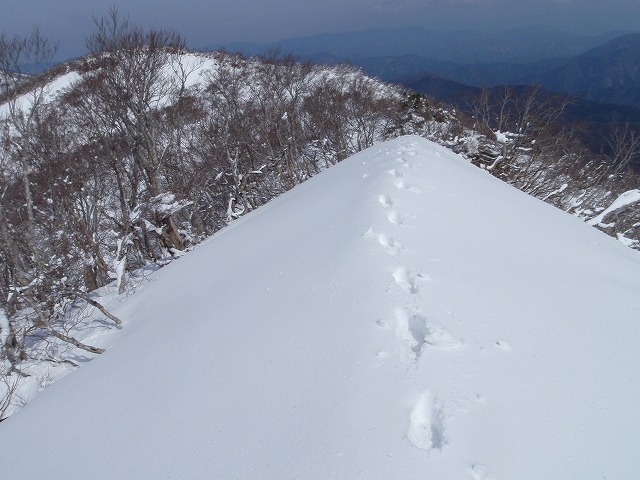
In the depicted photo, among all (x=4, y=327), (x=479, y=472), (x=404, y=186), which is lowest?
(x=4, y=327)

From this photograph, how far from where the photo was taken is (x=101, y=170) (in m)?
15.7

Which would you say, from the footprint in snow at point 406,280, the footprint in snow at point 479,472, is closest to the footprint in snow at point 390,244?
the footprint in snow at point 406,280

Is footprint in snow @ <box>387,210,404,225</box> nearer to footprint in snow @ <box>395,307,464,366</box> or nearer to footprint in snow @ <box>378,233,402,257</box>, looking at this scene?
footprint in snow @ <box>378,233,402,257</box>

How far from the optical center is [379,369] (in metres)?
2.34

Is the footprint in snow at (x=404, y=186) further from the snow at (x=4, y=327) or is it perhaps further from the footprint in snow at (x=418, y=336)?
the snow at (x=4, y=327)

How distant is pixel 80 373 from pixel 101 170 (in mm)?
13408

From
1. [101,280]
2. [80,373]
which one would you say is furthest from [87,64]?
[80,373]

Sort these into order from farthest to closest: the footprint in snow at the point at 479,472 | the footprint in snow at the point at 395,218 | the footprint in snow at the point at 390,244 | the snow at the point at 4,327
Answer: the snow at the point at 4,327 → the footprint in snow at the point at 395,218 → the footprint in snow at the point at 390,244 → the footprint in snow at the point at 479,472

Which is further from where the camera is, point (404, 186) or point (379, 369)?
point (404, 186)

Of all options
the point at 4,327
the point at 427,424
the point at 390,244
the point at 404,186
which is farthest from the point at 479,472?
the point at 4,327

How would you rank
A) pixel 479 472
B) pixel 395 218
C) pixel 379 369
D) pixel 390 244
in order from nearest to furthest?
pixel 479 472
pixel 379 369
pixel 390 244
pixel 395 218

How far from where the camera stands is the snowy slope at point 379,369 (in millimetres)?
1920

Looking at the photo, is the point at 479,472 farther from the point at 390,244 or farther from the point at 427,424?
the point at 390,244

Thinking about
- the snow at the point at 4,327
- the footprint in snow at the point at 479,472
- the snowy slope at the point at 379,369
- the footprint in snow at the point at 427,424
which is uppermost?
the footprint in snow at the point at 479,472
